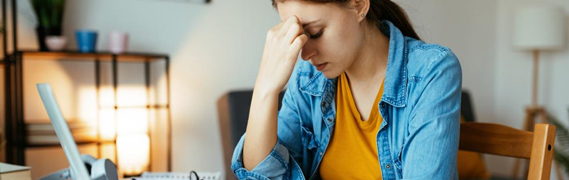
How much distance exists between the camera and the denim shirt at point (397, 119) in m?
0.90

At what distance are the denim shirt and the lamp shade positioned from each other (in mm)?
2337

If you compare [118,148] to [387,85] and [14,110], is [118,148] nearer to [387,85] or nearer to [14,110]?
[14,110]

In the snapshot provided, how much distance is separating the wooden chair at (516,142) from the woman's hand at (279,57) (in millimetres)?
411

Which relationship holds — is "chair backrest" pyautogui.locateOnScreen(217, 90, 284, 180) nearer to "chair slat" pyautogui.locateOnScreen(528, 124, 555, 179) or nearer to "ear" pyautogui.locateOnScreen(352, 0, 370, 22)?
"ear" pyautogui.locateOnScreen(352, 0, 370, 22)

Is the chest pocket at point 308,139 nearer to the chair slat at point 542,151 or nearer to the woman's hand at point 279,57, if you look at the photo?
the woman's hand at point 279,57

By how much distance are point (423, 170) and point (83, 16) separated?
6.14 feet

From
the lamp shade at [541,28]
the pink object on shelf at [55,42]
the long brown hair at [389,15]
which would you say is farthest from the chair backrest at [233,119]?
the lamp shade at [541,28]

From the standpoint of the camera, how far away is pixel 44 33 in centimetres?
207

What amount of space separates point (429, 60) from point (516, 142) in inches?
9.4

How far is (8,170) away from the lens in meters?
0.69

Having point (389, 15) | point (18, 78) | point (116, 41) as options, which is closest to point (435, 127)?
point (389, 15)

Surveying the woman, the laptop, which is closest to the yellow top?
the woman

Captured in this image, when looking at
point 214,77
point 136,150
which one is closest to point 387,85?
point 136,150

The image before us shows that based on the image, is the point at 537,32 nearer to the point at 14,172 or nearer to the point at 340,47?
the point at 340,47
